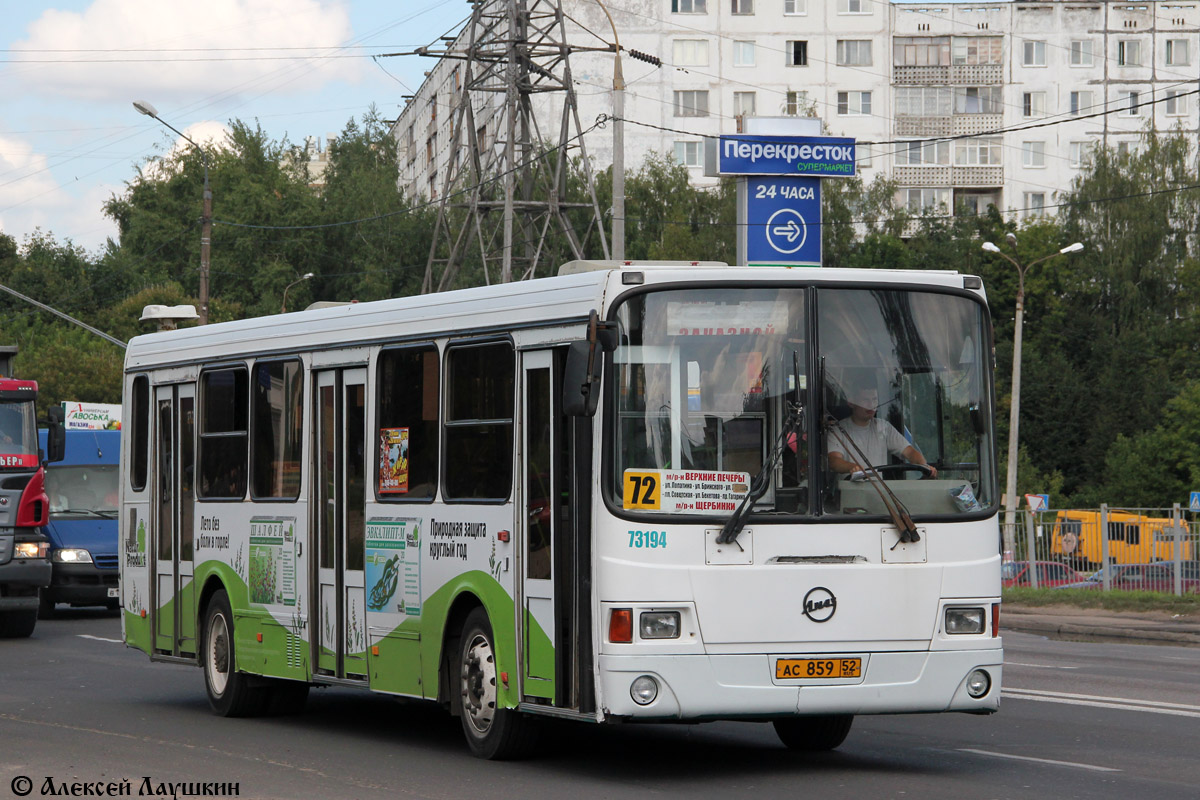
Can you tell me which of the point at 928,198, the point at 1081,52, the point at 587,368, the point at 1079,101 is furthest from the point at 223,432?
the point at 1081,52

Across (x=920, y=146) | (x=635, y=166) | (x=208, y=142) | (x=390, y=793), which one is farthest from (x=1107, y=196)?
(x=390, y=793)

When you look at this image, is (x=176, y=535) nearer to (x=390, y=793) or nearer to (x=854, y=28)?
(x=390, y=793)

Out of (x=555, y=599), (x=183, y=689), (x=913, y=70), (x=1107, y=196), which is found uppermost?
(x=913, y=70)

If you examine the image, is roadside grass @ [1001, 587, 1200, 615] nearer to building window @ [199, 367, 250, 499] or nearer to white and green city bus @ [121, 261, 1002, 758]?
building window @ [199, 367, 250, 499]

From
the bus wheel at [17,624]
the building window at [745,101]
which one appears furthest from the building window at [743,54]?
the bus wheel at [17,624]

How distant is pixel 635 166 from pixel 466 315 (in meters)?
70.0

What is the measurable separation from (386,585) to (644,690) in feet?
8.91

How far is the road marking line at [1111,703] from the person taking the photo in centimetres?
1339

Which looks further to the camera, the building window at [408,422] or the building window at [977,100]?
the building window at [977,100]

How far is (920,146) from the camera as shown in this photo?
82.9 meters

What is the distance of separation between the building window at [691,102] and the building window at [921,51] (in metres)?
8.93

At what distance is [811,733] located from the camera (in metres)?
10.9

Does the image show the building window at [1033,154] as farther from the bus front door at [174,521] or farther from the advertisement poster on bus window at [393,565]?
the advertisement poster on bus window at [393,565]

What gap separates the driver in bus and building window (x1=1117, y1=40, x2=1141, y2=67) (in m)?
79.6
